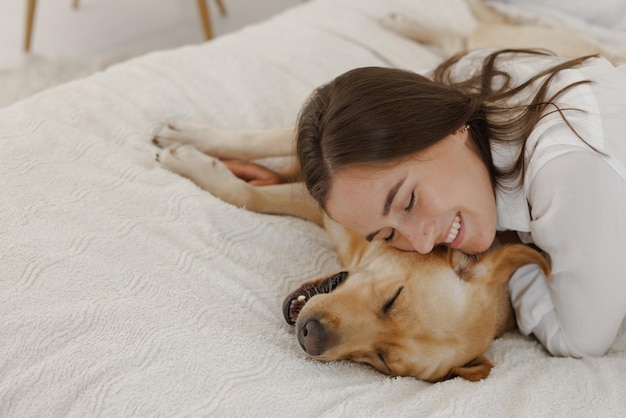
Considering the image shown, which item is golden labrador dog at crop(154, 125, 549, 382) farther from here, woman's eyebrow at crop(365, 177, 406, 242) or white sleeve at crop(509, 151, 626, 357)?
woman's eyebrow at crop(365, 177, 406, 242)

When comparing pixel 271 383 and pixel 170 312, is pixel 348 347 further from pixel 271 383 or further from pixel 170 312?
pixel 170 312

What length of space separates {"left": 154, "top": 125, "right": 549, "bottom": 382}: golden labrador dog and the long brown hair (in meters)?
0.24

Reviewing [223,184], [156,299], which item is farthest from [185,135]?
[156,299]

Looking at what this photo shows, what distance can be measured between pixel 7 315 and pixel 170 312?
37 centimetres

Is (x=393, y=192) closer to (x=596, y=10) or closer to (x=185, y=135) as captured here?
(x=185, y=135)

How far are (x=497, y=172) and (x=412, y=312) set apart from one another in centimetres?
46

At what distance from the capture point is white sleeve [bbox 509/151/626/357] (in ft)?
5.15

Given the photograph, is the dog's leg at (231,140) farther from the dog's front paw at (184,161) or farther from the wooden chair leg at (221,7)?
the wooden chair leg at (221,7)

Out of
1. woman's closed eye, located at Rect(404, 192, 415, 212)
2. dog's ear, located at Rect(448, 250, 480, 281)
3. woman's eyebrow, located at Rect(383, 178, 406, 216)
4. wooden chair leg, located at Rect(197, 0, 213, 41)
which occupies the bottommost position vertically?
wooden chair leg, located at Rect(197, 0, 213, 41)

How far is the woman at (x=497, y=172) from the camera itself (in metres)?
1.59

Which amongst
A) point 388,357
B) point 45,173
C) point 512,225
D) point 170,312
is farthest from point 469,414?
point 45,173

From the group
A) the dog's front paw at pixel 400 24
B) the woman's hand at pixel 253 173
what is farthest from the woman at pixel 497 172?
the dog's front paw at pixel 400 24

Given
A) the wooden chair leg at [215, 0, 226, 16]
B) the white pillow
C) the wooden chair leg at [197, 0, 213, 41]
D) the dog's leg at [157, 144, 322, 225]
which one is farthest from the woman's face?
the wooden chair leg at [215, 0, 226, 16]

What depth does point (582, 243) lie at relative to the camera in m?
1.60
